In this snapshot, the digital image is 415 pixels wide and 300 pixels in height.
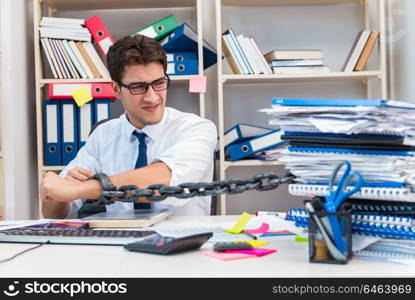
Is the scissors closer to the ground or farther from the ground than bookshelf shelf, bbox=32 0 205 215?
closer to the ground

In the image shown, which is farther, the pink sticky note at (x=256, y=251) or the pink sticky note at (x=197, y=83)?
the pink sticky note at (x=197, y=83)

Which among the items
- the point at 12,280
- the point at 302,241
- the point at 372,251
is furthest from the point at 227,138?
the point at 12,280

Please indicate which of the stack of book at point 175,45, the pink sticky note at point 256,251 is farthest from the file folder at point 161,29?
the pink sticky note at point 256,251

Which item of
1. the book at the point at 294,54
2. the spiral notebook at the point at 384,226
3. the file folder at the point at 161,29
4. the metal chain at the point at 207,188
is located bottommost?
the spiral notebook at the point at 384,226

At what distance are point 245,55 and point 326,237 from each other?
7.14ft

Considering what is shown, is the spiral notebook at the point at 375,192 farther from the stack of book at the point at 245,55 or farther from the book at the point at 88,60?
the book at the point at 88,60

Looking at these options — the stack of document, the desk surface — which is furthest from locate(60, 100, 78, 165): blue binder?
the stack of document

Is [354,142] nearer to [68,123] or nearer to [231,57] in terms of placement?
[231,57]

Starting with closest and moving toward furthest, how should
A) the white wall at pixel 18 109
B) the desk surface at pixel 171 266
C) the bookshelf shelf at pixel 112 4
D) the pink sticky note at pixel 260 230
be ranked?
1. the desk surface at pixel 171 266
2. the pink sticky note at pixel 260 230
3. the white wall at pixel 18 109
4. the bookshelf shelf at pixel 112 4

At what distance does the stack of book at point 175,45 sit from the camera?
2.85 metres

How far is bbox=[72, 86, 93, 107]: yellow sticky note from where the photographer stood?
2828 millimetres

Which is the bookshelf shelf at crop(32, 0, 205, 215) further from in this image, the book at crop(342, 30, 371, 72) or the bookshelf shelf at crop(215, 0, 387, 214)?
the book at crop(342, 30, 371, 72)

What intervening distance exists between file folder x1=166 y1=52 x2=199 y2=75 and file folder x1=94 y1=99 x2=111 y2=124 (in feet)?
1.24

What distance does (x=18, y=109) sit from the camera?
110 inches
